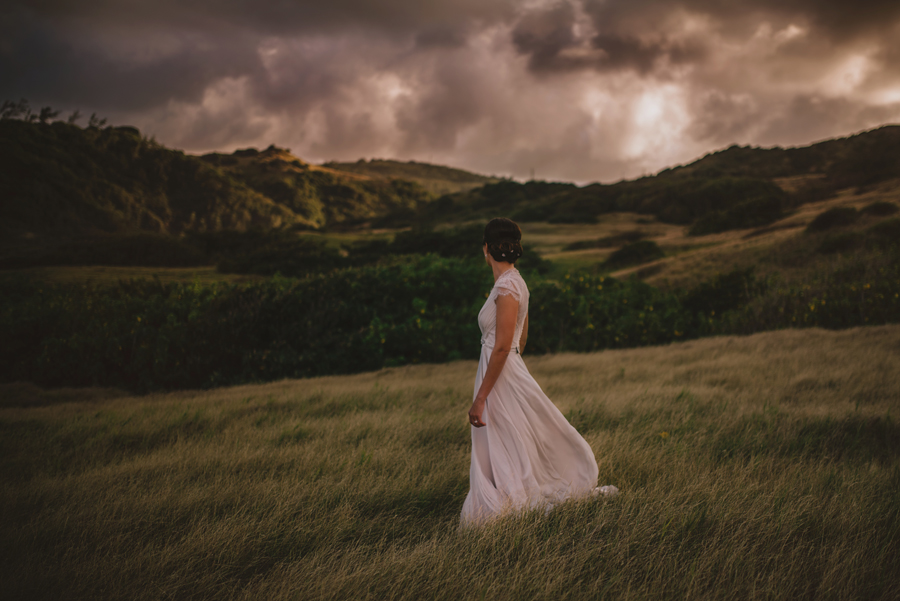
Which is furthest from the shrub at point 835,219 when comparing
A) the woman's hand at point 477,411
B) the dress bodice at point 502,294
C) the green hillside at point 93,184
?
the green hillside at point 93,184

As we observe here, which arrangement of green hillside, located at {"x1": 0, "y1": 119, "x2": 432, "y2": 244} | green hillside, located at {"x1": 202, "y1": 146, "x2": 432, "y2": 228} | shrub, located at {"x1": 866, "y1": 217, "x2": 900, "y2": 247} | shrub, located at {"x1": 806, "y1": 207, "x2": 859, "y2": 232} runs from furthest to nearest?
green hillside, located at {"x1": 202, "y1": 146, "x2": 432, "y2": 228} < shrub, located at {"x1": 806, "y1": 207, "x2": 859, "y2": 232} < shrub, located at {"x1": 866, "y1": 217, "x2": 900, "y2": 247} < green hillside, located at {"x1": 0, "y1": 119, "x2": 432, "y2": 244}

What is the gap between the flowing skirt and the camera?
289 centimetres

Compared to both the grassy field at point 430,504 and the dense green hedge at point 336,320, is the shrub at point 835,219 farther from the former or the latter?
the grassy field at point 430,504

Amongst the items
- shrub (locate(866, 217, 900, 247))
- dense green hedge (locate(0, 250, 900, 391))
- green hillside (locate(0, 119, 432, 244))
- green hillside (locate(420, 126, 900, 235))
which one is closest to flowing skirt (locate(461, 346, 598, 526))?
dense green hedge (locate(0, 250, 900, 391))

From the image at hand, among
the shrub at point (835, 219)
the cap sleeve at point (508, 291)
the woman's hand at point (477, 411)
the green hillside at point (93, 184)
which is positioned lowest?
the woman's hand at point (477, 411)

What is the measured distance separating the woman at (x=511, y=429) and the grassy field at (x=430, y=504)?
197 millimetres

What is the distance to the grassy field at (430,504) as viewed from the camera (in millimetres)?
2324

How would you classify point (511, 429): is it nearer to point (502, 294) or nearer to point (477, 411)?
point (477, 411)

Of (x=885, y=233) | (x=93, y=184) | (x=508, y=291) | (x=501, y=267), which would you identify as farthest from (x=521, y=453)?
(x=93, y=184)

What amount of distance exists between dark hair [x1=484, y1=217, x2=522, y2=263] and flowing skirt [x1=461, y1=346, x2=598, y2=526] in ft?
2.04

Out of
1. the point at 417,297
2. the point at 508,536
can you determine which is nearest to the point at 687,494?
the point at 508,536

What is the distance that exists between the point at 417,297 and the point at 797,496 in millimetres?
9927

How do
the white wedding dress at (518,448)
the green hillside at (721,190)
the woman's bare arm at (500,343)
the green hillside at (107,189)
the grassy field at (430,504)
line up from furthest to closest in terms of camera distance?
1. the green hillside at (721,190)
2. the green hillside at (107,189)
3. the white wedding dress at (518,448)
4. the woman's bare arm at (500,343)
5. the grassy field at (430,504)

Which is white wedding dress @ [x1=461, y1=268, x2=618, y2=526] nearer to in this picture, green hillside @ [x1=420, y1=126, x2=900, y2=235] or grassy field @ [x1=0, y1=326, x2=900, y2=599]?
grassy field @ [x1=0, y1=326, x2=900, y2=599]
